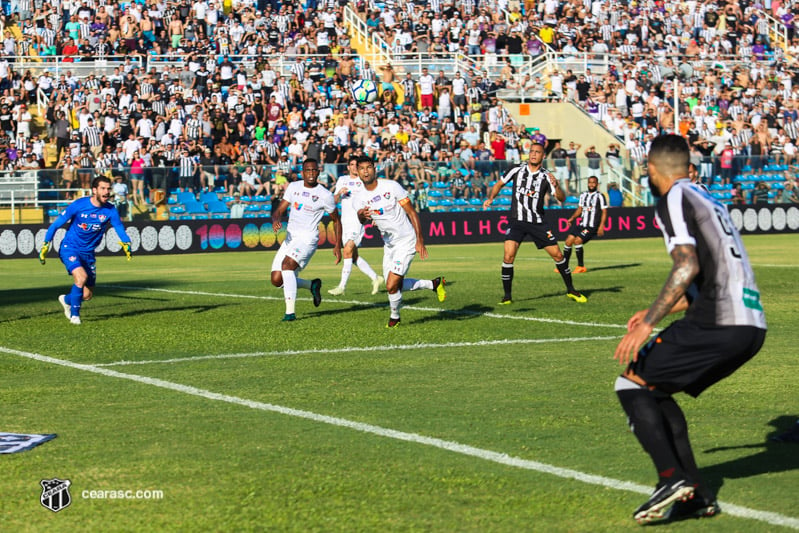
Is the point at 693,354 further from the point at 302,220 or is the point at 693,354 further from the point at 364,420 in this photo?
the point at 302,220

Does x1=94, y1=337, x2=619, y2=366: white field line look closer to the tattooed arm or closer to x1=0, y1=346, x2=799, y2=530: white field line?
x1=0, y1=346, x2=799, y2=530: white field line

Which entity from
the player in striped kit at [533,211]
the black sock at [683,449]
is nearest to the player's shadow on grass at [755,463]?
the black sock at [683,449]

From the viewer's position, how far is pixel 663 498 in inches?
227

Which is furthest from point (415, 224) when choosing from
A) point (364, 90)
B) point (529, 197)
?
point (364, 90)

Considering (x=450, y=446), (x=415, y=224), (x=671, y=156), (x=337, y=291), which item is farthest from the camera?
(x=337, y=291)

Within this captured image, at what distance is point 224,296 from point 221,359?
7.82 meters

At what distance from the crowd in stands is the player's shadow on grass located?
90.0 ft

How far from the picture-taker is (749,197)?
38.4m

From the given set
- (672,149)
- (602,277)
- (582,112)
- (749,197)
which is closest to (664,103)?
(582,112)

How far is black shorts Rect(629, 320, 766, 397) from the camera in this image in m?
5.90

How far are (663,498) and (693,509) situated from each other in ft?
1.06

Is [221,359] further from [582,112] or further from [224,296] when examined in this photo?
[582,112]

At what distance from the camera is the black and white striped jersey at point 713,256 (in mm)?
5891

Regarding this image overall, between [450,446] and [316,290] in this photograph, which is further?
[316,290]
